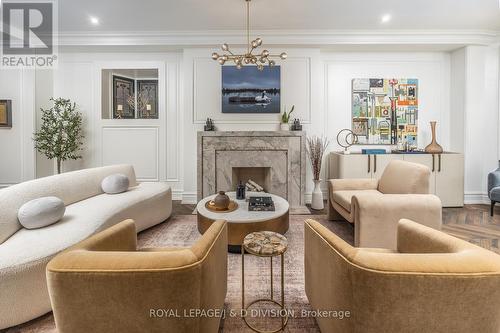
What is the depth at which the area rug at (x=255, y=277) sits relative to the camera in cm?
165

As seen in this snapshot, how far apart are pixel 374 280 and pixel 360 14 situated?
4019 millimetres

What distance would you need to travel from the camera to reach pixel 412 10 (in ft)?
11.9

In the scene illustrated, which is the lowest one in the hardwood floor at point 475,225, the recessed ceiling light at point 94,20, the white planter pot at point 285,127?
the hardwood floor at point 475,225

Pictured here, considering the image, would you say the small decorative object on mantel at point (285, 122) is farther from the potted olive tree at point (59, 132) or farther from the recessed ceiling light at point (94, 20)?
the potted olive tree at point (59, 132)

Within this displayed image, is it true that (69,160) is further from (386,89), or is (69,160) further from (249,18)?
(386,89)

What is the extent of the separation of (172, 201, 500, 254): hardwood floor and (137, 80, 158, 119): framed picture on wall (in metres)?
1.90

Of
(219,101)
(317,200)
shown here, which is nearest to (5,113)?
(219,101)

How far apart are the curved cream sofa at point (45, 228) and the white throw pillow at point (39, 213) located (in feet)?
0.15

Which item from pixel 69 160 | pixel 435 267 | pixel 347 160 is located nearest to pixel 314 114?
pixel 347 160

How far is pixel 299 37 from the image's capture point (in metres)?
4.34

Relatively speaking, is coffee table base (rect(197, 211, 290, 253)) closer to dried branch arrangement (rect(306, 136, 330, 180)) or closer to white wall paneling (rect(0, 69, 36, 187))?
dried branch arrangement (rect(306, 136, 330, 180))

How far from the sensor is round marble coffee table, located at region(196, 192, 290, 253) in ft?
8.20

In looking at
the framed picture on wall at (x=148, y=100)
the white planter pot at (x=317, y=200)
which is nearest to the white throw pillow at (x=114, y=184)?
the framed picture on wall at (x=148, y=100)

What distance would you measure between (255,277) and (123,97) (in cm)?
452
